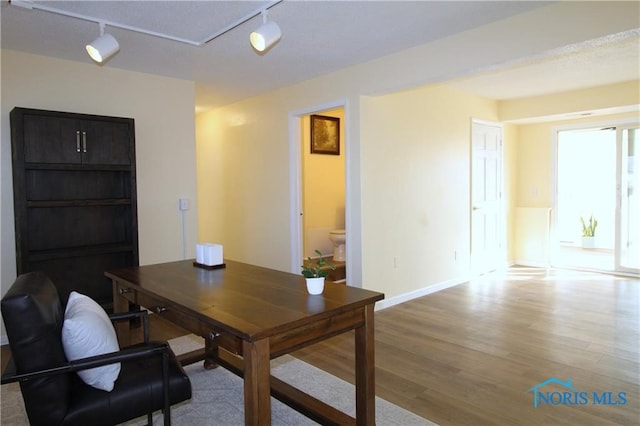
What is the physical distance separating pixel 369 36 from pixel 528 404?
277 centimetres

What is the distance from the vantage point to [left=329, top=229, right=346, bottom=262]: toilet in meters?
5.92

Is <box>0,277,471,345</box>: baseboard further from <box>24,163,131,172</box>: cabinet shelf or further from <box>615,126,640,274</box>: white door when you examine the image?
<box>24,163,131,172</box>: cabinet shelf

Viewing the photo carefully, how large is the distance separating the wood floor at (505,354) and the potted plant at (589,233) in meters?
3.07

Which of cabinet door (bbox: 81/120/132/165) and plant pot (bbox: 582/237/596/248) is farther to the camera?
plant pot (bbox: 582/237/596/248)

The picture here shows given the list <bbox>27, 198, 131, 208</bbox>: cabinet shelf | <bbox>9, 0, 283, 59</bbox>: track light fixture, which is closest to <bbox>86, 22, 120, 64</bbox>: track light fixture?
<bbox>9, 0, 283, 59</bbox>: track light fixture

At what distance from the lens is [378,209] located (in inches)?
168

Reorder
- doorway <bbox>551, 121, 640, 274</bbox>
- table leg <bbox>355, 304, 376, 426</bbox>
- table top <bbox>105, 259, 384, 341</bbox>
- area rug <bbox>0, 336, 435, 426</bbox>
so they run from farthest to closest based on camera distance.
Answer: doorway <bbox>551, 121, 640, 274</bbox> → area rug <bbox>0, 336, 435, 426</bbox> → table leg <bbox>355, 304, 376, 426</bbox> → table top <bbox>105, 259, 384, 341</bbox>

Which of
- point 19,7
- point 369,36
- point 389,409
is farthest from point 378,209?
point 19,7

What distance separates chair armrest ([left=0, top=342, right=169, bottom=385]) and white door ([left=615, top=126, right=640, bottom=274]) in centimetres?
615

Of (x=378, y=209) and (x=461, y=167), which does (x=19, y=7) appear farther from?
(x=461, y=167)

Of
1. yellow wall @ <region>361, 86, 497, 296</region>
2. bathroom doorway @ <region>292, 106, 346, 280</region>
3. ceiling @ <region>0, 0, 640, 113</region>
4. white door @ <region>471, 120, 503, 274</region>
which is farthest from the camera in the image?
bathroom doorway @ <region>292, 106, 346, 280</region>

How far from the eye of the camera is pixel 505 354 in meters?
3.09

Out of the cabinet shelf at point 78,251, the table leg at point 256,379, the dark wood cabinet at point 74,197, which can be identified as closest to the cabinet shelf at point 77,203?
the dark wood cabinet at point 74,197

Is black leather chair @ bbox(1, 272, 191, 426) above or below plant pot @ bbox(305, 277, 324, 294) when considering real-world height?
below
